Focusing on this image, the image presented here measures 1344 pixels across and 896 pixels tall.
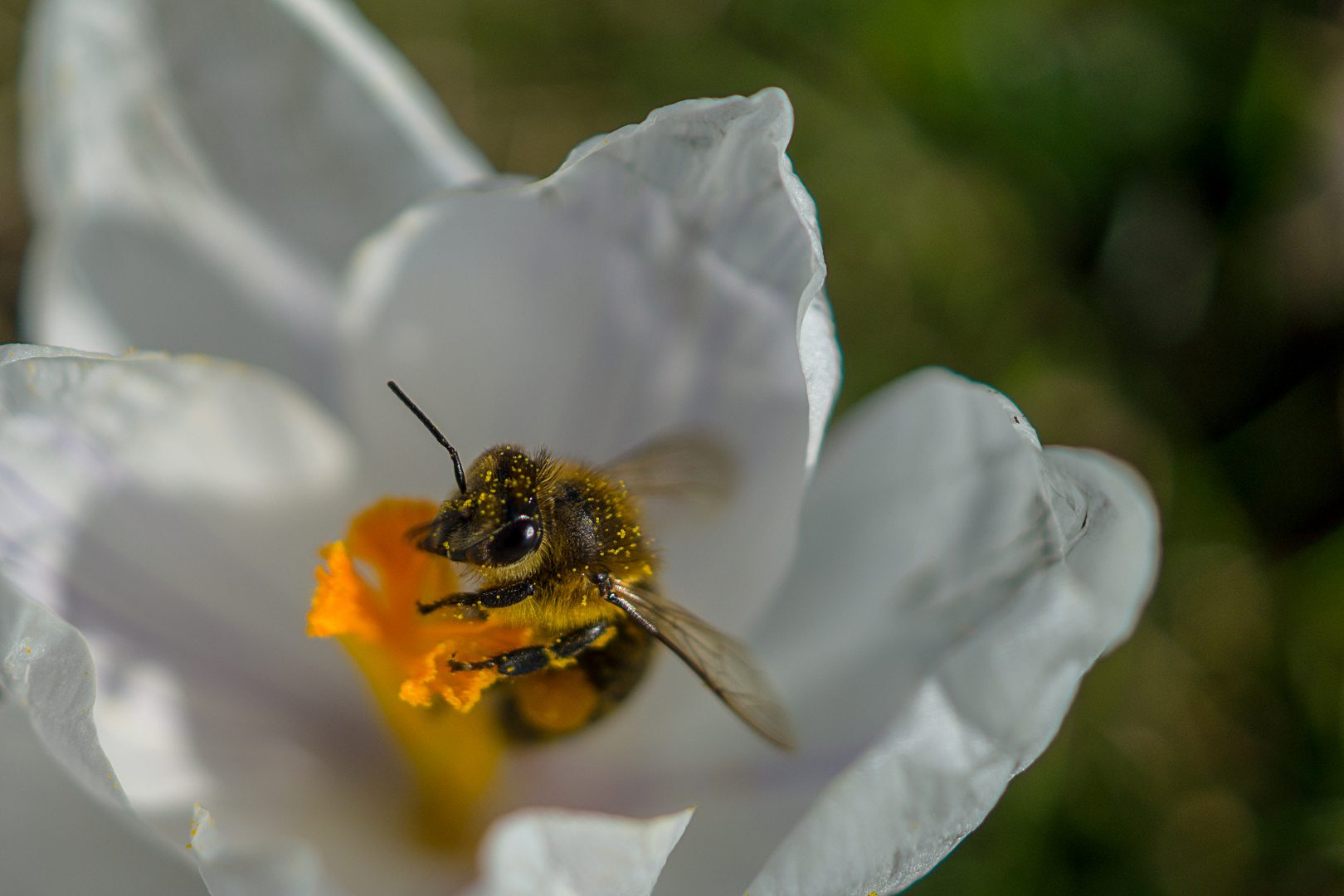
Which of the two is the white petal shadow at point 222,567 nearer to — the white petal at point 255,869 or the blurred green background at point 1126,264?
the white petal at point 255,869

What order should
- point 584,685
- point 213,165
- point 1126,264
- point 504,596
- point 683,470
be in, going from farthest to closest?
1. point 1126,264
2. point 213,165
3. point 683,470
4. point 584,685
5. point 504,596

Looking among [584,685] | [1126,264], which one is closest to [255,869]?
[584,685]

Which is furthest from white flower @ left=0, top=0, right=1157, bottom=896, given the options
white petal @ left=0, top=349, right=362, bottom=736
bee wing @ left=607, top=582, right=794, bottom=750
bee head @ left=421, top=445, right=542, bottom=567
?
bee head @ left=421, top=445, right=542, bottom=567

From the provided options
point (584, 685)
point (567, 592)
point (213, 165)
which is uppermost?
point (213, 165)

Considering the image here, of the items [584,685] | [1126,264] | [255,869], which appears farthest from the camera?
[1126,264]

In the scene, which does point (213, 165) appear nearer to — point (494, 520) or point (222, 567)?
point (222, 567)

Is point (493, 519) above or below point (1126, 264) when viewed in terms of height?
above

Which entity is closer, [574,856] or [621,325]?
[574,856]

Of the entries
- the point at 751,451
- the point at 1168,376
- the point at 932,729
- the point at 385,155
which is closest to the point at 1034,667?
the point at 932,729
